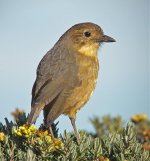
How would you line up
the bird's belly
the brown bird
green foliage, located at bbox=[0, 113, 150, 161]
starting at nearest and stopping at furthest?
green foliage, located at bbox=[0, 113, 150, 161], the brown bird, the bird's belly

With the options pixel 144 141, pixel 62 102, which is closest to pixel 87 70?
pixel 62 102

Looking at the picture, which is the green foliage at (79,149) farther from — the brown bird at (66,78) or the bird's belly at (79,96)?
the bird's belly at (79,96)

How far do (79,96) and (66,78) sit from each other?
313mm

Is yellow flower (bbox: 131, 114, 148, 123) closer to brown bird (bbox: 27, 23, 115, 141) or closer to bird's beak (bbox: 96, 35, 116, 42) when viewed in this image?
brown bird (bbox: 27, 23, 115, 141)

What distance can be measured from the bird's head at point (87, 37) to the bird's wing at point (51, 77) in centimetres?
51

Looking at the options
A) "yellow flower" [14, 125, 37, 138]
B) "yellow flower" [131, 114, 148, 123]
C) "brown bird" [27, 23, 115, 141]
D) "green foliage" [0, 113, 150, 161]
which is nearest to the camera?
"green foliage" [0, 113, 150, 161]

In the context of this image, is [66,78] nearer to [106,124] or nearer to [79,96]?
[79,96]

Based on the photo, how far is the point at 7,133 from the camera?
4.71 metres

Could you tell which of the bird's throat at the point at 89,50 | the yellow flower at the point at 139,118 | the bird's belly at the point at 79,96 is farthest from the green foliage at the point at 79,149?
the bird's throat at the point at 89,50

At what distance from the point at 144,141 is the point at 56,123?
114 cm

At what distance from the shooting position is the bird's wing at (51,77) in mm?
5945

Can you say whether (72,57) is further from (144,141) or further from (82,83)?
(144,141)

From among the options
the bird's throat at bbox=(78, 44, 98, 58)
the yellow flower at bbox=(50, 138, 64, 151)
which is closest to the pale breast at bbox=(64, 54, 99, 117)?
the bird's throat at bbox=(78, 44, 98, 58)

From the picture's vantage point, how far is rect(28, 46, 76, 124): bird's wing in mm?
5945
